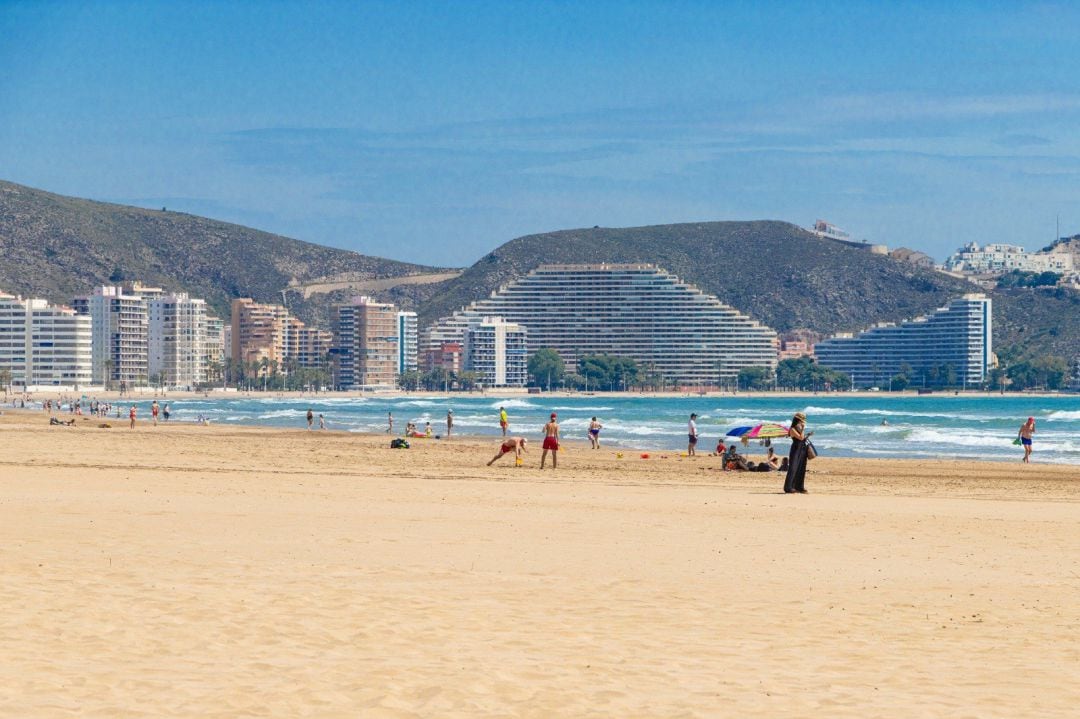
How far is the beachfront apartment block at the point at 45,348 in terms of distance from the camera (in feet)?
635

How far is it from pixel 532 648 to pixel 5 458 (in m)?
21.9

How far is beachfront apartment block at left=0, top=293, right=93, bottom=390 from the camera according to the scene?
194m

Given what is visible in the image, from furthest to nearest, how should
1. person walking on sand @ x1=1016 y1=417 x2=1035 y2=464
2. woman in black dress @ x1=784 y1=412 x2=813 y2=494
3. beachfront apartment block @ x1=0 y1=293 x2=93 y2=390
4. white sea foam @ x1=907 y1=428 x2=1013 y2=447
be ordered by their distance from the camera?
beachfront apartment block @ x1=0 y1=293 x2=93 y2=390, white sea foam @ x1=907 y1=428 x2=1013 y2=447, person walking on sand @ x1=1016 y1=417 x2=1035 y2=464, woman in black dress @ x1=784 y1=412 x2=813 y2=494

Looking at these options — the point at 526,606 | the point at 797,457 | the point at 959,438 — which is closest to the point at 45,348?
the point at 959,438

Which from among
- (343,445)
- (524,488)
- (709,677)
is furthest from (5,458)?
(709,677)

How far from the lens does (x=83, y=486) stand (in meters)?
18.6

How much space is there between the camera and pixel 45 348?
195m

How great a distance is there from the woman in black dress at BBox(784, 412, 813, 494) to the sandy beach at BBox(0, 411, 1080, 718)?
159cm

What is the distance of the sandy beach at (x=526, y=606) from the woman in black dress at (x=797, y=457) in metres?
1.59

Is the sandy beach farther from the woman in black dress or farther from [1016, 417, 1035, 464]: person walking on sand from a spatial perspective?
[1016, 417, 1035, 464]: person walking on sand

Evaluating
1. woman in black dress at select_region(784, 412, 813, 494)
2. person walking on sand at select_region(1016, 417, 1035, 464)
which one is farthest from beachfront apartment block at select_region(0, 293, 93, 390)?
woman in black dress at select_region(784, 412, 813, 494)

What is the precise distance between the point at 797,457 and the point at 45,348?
189603 mm

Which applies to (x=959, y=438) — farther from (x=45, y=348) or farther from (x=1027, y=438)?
(x=45, y=348)

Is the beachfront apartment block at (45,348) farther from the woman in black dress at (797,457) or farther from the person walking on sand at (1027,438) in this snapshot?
the woman in black dress at (797,457)
